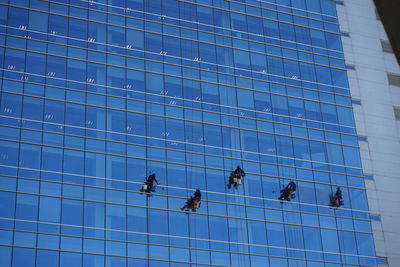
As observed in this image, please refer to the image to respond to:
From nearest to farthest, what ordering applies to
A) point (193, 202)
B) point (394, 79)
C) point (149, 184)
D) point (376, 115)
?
point (149, 184), point (193, 202), point (376, 115), point (394, 79)

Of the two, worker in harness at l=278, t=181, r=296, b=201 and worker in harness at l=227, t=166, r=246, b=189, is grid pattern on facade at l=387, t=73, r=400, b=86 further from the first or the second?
worker in harness at l=227, t=166, r=246, b=189

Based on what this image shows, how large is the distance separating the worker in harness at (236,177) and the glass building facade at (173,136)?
75cm

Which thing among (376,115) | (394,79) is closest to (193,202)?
(376,115)

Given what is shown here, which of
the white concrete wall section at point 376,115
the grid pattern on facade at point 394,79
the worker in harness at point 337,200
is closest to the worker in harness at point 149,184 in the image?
the worker in harness at point 337,200

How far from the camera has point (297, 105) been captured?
56.4 m

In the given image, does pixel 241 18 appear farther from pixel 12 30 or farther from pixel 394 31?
pixel 394 31

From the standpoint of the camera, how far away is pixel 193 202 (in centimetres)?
4756

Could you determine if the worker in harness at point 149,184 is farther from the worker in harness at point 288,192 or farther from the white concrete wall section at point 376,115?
the white concrete wall section at point 376,115

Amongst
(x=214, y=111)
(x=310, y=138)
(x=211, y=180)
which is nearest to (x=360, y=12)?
(x=310, y=138)

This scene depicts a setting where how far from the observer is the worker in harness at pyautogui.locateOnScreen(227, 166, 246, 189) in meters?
49.3

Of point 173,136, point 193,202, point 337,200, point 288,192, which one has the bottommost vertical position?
point 193,202

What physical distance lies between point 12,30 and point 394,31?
156ft

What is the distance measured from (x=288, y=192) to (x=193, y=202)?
6.63 meters

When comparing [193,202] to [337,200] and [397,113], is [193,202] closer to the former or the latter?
[337,200]
